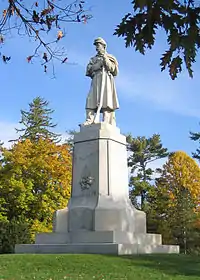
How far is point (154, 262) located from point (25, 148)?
18697 mm

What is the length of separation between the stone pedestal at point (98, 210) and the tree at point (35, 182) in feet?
35.6

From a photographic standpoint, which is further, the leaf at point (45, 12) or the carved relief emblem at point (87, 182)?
the carved relief emblem at point (87, 182)

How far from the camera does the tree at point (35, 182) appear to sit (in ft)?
82.1

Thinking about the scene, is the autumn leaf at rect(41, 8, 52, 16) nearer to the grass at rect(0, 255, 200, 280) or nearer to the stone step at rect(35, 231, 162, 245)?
the grass at rect(0, 255, 200, 280)

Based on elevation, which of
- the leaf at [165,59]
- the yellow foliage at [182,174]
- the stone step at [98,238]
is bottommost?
the stone step at [98,238]

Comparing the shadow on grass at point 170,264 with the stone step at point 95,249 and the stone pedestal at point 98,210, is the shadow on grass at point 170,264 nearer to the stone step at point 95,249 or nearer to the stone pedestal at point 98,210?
the stone step at point 95,249

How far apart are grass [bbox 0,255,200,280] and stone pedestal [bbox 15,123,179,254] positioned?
1458 mm

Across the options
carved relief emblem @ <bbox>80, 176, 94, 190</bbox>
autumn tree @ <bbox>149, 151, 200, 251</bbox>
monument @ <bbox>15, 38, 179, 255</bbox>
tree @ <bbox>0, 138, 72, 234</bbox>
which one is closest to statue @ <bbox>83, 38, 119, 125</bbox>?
monument @ <bbox>15, 38, 179, 255</bbox>

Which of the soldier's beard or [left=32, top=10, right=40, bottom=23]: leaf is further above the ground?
the soldier's beard

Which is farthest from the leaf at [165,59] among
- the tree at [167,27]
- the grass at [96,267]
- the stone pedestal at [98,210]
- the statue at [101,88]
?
the statue at [101,88]

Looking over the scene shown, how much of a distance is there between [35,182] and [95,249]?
621 inches

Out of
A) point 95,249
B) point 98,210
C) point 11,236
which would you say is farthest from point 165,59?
point 11,236

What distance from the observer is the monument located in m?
12.2

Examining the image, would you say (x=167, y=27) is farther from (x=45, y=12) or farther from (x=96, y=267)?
(x=96, y=267)
